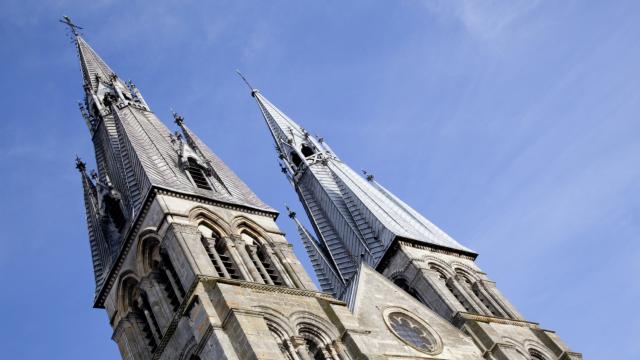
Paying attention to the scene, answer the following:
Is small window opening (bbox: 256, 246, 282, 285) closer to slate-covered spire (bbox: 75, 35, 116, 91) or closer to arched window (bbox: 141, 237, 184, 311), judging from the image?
arched window (bbox: 141, 237, 184, 311)

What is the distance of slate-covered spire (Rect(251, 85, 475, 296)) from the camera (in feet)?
122

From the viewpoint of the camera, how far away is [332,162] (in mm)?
42844

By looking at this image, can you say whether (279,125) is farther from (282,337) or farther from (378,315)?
(282,337)

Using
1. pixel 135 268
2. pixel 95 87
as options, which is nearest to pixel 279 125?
pixel 95 87

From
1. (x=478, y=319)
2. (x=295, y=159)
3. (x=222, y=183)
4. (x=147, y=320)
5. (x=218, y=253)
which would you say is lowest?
(x=478, y=319)

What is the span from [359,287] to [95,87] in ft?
51.3

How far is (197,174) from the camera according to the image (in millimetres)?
34125

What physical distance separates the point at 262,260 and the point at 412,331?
5.11m

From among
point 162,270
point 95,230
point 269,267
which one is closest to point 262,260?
point 269,267

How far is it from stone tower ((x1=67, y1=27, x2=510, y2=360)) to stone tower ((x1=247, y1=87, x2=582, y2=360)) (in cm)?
202

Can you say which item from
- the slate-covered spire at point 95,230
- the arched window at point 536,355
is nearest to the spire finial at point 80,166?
the slate-covered spire at point 95,230

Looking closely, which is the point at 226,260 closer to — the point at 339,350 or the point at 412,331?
the point at 339,350

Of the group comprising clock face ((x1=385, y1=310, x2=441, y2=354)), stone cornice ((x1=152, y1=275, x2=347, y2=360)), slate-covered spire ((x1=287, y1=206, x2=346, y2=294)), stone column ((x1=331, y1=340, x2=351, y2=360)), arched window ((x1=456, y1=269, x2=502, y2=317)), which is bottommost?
stone column ((x1=331, y1=340, x2=351, y2=360))

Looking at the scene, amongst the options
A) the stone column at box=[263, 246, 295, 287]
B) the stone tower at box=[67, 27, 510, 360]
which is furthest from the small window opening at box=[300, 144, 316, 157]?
the stone column at box=[263, 246, 295, 287]
